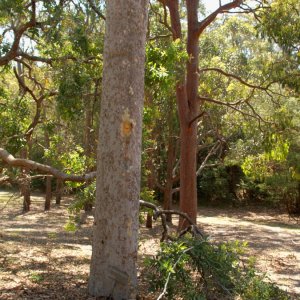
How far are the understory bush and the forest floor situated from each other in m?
0.61

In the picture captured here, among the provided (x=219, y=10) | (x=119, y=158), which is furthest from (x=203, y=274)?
(x=219, y=10)

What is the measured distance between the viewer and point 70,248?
39.7 feet

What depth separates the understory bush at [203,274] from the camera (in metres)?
5.33

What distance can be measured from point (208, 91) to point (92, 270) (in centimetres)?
1282

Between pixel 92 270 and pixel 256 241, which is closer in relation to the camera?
pixel 92 270

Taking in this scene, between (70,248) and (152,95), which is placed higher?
(152,95)

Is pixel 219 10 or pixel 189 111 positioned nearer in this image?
pixel 219 10

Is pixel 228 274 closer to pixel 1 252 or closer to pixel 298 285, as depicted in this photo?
pixel 298 285

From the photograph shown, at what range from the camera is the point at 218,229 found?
19938mm

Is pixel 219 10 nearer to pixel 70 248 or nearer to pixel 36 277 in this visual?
pixel 70 248

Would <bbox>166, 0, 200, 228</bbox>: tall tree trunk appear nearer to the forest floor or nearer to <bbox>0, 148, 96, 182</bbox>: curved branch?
the forest floor

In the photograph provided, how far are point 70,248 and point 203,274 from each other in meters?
7.02

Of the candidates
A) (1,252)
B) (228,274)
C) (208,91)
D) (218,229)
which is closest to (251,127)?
(208,91)

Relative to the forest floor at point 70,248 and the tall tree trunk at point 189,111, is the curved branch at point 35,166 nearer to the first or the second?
the forest floor at point 70,248
